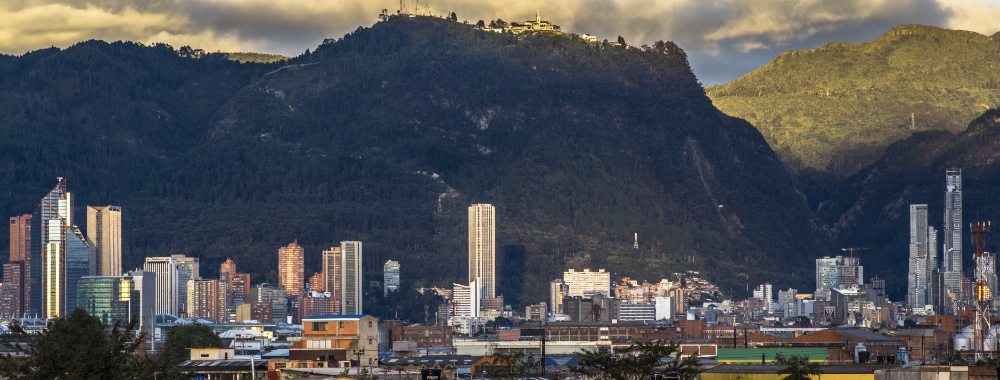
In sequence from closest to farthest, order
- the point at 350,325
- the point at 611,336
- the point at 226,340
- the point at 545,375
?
the point at 545,375, the point at 350,325, the point at 226,340, the point at 611,336

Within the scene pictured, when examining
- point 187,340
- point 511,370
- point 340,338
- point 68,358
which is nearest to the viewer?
point 68,358

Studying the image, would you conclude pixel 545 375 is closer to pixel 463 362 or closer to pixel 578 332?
pixel 463 362

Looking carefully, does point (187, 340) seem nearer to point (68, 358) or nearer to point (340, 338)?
point (340, 338)

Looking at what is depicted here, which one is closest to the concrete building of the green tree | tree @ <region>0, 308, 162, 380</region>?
the green tree

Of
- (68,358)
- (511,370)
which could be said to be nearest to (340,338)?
(511,370)

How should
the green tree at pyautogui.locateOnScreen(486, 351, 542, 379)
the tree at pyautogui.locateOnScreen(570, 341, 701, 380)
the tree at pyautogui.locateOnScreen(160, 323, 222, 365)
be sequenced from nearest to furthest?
the tree at pyautogui.locateOnScreen(570, 341, 701, 380) < the green tree at pyautogui.locateOnScreen(486, 351, 542, 379) < the tree at pyautogui.locateOnScreen(160, 323, 222, 365)

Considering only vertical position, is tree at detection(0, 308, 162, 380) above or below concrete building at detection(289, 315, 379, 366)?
above

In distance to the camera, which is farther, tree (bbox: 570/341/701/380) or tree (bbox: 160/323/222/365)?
tree (bbox: 160/323/222/365)

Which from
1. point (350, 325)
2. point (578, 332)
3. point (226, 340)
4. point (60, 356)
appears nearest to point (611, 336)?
point (578, 332)

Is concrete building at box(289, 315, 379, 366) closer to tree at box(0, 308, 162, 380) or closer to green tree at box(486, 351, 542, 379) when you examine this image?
green tree at box(486, 351, 542, 379)

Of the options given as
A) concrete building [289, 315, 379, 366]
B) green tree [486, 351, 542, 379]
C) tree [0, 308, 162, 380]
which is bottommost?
green tree [486, 351, 542, 379]

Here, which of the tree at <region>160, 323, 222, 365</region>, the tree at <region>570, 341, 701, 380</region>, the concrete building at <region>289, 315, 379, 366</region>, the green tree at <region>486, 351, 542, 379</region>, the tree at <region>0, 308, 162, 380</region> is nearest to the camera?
the tree at <region>0, 308, 162, 380</region>
